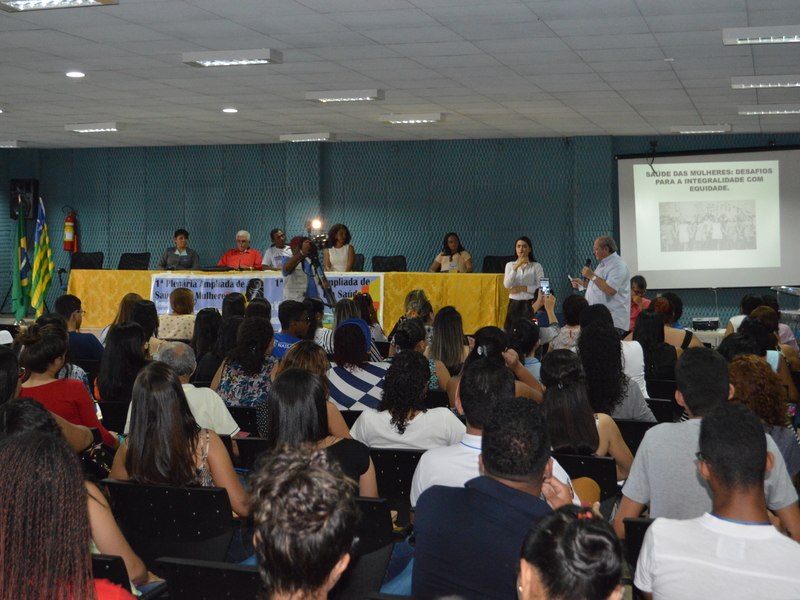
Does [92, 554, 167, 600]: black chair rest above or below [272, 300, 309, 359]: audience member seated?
below

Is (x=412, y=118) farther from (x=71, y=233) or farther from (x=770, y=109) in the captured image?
(x=71, y=233)

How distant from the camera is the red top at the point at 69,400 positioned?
3.87 m

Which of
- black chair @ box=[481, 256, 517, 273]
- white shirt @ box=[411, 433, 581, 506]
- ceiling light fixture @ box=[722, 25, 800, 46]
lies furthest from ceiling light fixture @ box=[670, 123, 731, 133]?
white shirt @ box=[411, 433, 581, 506]

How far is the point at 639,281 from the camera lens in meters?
8.64

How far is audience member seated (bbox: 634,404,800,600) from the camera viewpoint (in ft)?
6.14

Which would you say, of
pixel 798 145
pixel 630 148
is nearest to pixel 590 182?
pixel 630 148

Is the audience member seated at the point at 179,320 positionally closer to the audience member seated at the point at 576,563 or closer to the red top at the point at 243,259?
the red top at the point at 243,259

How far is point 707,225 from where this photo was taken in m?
12.8

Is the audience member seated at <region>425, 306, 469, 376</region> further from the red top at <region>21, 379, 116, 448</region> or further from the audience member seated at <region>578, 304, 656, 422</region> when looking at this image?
the red top at <region>21, 379, 116, 448</region>

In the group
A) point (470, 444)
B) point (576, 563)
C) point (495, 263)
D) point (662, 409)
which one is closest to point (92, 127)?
point (495, 263)

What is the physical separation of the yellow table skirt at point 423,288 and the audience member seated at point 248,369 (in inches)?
248

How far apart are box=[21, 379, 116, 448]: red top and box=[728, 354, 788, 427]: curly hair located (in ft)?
9.13

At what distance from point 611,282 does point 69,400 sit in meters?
5.37

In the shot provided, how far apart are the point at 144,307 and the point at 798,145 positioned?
407 inches
